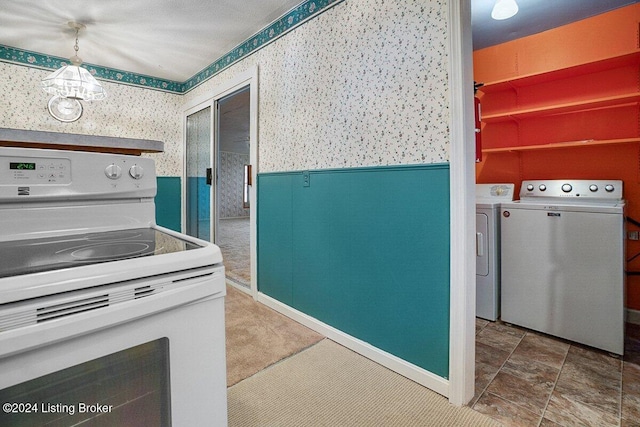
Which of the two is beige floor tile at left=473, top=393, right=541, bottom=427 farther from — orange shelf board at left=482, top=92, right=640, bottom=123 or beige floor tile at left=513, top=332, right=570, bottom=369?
orange shelf board at left=482, top=92, right=640, bottom=123

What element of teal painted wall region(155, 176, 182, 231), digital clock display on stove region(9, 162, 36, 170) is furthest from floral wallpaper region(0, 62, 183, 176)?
digital clock display on stove region(9, 162, 36, 170)

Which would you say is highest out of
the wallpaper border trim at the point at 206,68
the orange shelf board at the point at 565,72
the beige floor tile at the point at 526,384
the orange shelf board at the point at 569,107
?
the wallpaper border trim at the point at 206,68

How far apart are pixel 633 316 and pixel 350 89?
9.20ft

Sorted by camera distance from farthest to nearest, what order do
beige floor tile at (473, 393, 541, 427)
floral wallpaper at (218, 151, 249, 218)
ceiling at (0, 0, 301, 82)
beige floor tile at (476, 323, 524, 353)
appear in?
floral wallpaper at (218, 151, 249, 218) → ceiling at (0, 0, 301, 82) → beige floor tile at (476, 323, 524, 353) → beige floor tile at (473, 393, 541, 427)

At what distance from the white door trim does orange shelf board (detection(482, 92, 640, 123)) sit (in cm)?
163

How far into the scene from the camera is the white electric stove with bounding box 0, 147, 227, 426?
21.2 inches

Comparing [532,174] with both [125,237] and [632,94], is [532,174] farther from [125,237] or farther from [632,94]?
[125,237]

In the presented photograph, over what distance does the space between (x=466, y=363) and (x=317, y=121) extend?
5.73 feet

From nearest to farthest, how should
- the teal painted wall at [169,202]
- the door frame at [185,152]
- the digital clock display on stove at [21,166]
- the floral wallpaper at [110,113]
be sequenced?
the digital clock display on stove at [21,166], the floral wallpaper at [110,113], the door frame at [185,152], the teal painted wall at [169,202]

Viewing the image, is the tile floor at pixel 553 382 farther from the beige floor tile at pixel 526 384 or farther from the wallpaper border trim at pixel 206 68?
the wallpaper border trim at pixel 206 68

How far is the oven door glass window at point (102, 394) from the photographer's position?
560 mm

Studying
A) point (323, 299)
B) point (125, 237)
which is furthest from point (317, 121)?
point (125, 237)

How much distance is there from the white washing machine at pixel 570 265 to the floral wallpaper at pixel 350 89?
1.25 meters

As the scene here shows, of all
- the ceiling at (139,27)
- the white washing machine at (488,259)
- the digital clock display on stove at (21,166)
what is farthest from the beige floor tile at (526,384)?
the ceiling at (139,27)
